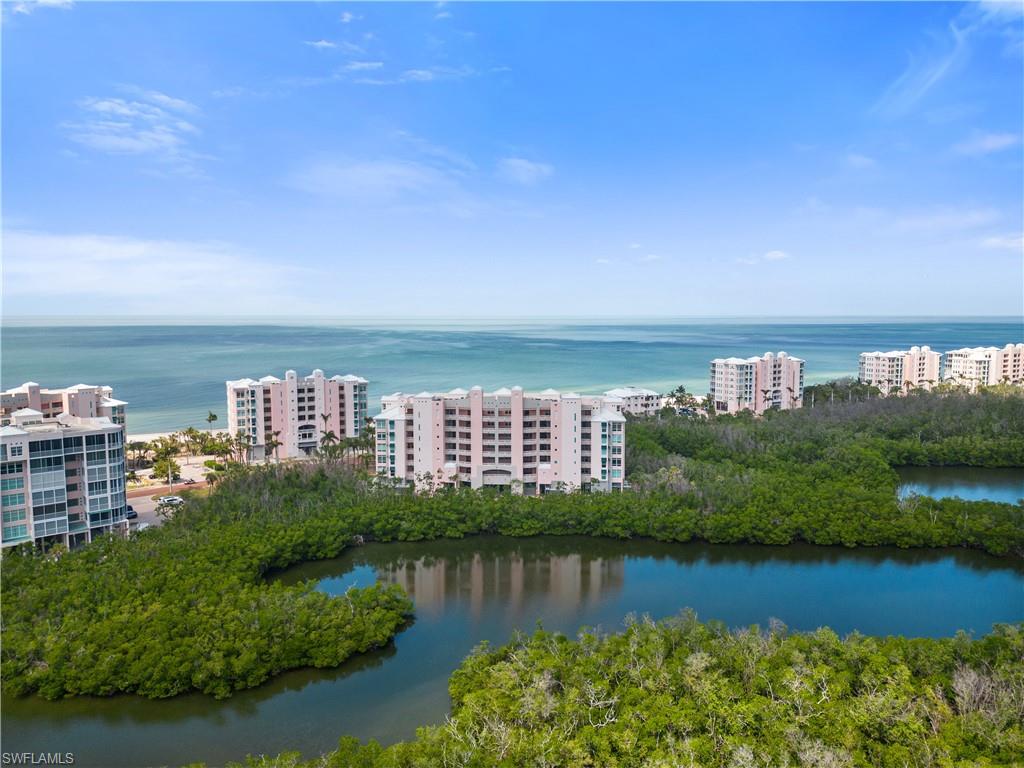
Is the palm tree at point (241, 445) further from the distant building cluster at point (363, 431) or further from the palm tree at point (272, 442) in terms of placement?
the palm tree at point (272, 442)

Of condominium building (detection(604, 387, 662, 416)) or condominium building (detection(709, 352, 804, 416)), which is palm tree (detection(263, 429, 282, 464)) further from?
condominium building (detection(709, 352, 804, 416))

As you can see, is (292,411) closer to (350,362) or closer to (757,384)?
(757,384)

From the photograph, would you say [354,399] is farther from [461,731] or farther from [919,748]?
[919,748]

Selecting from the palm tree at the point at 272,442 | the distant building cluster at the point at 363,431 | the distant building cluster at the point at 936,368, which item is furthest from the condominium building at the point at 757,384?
the palm tree at the point at 272,442

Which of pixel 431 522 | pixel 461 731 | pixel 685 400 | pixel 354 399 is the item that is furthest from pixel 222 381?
pixel 461 731

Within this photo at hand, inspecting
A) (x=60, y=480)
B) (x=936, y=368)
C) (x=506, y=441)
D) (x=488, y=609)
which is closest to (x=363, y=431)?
(x=506, y=441)

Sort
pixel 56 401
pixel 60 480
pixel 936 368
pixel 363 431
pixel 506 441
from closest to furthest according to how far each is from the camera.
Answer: pixel 60 480
pixel 506 441
pixel 56 401
pixel 363 431
pixel 936 368
